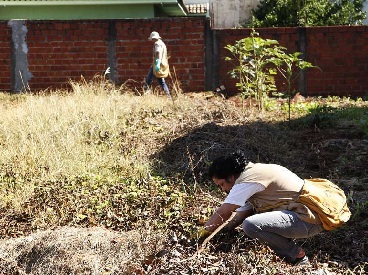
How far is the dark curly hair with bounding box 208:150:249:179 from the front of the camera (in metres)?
4.46

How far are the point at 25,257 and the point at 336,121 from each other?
19.6 ft

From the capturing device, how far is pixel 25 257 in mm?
4816

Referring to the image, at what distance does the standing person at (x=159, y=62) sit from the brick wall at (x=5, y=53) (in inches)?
127

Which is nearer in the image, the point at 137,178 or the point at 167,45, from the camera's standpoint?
the point at 137,178

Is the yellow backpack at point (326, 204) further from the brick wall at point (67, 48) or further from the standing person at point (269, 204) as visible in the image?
the brick wall at point (67, 48)

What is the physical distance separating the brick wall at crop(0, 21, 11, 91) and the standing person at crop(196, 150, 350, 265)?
32.5 ft

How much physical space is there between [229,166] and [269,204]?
0.41 m

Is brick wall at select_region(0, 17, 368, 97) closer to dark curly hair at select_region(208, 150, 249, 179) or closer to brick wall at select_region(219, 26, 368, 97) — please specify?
brick wall at select_region(219, 26, 368, 97)

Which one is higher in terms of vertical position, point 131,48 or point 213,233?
point 131,48

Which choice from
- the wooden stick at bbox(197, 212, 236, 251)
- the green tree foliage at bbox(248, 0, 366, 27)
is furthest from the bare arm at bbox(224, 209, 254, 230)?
the green tree foliage at bbox(248, 0, 366, 27)

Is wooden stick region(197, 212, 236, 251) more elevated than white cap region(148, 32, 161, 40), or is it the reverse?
white cap region(148, 32, 161, 40)

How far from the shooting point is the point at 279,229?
4453 mm

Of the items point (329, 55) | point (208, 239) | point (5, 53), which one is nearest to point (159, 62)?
point (5, 53)

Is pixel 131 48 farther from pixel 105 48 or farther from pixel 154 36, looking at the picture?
pixel 154 36
